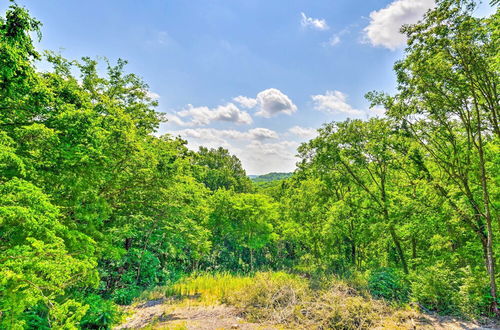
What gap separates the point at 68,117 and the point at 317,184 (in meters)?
14.3

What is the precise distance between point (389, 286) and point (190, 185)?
30.7 ft

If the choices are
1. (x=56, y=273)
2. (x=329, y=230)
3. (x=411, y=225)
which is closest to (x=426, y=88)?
(x=411, y=225)

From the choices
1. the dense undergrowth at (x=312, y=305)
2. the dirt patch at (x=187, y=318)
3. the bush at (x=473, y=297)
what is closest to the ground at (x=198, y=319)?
the dirt patch at (x=187, y=318)

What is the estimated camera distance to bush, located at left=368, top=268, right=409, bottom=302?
841 cm

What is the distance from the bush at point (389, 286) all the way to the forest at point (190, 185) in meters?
0.04

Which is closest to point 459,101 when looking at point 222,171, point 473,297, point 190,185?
point 473,297

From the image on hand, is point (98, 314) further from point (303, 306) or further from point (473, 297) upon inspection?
point (473, 297)

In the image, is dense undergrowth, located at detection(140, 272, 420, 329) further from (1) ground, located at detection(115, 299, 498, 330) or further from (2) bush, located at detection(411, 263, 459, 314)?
(2) bush, located at detection(411, 263, 459, 314)

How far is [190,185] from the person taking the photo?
11094 mm

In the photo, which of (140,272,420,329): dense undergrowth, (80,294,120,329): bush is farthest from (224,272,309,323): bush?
(80,294,120,329): bush

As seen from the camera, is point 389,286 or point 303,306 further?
point 389,286

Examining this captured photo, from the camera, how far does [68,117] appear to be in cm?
441

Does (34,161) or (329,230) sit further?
(329,230)

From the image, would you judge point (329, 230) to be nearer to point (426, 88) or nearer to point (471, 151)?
point (471, 151)
